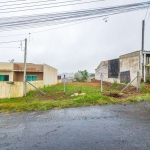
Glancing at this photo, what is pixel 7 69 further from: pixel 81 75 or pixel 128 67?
pixel 81 75

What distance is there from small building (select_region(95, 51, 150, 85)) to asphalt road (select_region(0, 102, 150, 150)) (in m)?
11.9

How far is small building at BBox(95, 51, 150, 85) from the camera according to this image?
1580 cm

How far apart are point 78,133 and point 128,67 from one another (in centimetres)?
1616

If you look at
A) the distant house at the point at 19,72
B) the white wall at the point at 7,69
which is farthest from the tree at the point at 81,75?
the white wall at the point at 7,69

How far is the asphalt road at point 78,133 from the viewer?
124 inches

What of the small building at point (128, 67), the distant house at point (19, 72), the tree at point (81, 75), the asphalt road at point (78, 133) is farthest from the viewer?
the tree at point (81, 75)

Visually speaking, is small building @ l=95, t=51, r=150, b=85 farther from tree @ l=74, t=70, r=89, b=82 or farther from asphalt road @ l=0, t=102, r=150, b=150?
asphalt road @ l=0, t=102, r=150, b=150

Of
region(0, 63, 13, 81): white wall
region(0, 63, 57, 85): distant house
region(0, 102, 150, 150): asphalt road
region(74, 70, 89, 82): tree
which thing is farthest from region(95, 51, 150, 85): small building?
region(0, 63, 13, 81): white wall

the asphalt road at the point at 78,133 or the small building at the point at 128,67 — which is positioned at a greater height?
the small building at the point at 128,67

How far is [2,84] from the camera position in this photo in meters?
10.4

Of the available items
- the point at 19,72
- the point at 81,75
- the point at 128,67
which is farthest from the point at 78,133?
the point at 81,75

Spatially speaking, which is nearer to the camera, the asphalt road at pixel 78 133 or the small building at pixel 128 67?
the asphalt road at pixel 78 133

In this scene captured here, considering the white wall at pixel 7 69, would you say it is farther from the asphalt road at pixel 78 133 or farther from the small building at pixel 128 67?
the asphalt road at pixel 78 133

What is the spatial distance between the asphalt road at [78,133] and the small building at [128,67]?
1194 cm
